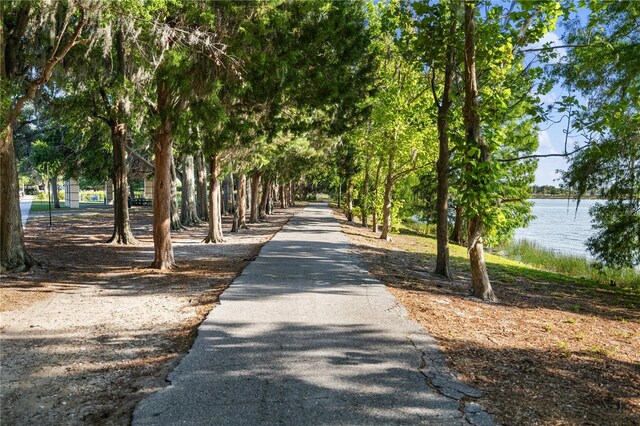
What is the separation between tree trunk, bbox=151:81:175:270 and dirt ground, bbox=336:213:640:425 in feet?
17.3

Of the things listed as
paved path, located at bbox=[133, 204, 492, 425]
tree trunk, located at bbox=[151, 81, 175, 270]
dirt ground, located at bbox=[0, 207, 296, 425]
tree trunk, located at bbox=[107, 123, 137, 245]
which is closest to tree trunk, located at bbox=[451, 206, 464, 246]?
dirt ground, located at bbox=[0, 207, 296, 425]

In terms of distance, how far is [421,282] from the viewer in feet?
37.2

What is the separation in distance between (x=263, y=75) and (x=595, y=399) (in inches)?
348

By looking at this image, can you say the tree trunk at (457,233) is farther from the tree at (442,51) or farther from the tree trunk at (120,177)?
the tree trunk at (120,177)

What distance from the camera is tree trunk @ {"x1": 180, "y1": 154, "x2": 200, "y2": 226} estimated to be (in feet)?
83.6

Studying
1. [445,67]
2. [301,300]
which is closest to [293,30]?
[445,67]

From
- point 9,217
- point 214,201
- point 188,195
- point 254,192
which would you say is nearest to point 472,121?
point 9,217

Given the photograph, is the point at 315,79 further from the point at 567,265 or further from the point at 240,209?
the point at 567,265

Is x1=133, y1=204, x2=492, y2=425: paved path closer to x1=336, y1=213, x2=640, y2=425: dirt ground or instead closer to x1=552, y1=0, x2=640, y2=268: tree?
x1=336, y1=213, x2=640, y2=425: dirt ground

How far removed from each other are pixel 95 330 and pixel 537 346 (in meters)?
5.98

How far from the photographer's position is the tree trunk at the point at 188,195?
2548 centimetres

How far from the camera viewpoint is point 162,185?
11.7 metres

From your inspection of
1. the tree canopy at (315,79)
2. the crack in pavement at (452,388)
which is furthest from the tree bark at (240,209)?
the crack in pavement at (452,388)

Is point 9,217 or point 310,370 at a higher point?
point 9,217
